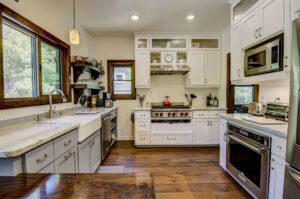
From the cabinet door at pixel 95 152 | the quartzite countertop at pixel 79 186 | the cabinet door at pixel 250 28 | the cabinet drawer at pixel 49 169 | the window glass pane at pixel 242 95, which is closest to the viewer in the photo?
the quartzite countertop at pixel 79 186

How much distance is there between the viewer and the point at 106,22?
3395 mm

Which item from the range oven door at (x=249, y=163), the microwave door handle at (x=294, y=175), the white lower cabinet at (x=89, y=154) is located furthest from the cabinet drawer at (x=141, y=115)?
the microwave door handle at (x=294, y=175)

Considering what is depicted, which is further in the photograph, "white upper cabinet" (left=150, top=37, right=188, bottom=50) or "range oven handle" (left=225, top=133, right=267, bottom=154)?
"white upper cabinet" (left=150, top=37, right=188, bottom=50)

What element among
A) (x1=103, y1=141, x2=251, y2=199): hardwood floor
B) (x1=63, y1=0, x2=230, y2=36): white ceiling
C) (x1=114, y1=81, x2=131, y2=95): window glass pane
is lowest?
(x1=103, y1=141, x2=251, y2=199): hardwood floor

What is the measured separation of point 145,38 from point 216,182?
314 cm

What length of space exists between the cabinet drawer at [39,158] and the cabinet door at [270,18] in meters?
2.41

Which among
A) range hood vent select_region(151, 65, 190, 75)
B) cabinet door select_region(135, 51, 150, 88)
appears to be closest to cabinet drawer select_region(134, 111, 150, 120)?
cabinet door select_region(135, 51, 150, 88)

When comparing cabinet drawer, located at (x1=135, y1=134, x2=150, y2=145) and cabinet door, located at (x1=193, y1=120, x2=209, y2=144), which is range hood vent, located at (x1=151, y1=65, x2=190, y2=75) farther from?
cabinet drawer, located at (x1=135, y1=134, x2=150, y2=145)

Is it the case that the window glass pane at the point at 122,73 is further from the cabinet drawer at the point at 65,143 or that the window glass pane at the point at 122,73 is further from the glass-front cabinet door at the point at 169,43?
the cabinet drawer at the point at 65,143

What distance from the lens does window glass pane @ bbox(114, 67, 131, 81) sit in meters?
4.36

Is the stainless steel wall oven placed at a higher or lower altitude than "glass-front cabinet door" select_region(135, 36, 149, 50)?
lower

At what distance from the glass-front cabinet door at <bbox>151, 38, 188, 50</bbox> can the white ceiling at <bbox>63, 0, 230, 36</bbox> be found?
0.74 ft

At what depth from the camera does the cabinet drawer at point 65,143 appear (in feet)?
4.85

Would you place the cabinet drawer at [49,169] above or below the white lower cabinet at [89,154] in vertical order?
above
